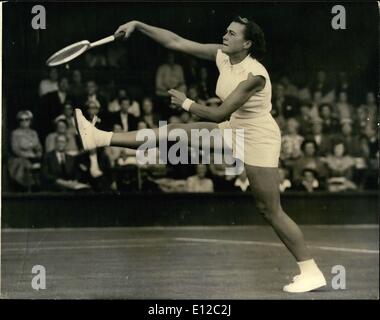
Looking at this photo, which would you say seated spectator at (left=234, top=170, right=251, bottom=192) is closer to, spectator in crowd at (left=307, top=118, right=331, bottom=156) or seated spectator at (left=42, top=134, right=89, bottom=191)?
spectator in crowd at (left=307, top=118, right=331, bottom=156)

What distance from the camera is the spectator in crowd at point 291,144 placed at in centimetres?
1269

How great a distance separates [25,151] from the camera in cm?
1241

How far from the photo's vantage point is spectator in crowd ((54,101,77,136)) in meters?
12.4

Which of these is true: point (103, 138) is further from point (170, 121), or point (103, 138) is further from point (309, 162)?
point (309, 162)

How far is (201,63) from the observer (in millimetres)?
12922

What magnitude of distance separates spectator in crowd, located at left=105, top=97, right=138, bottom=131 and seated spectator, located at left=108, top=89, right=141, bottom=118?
5 centimetres

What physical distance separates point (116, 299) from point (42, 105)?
5931 mm

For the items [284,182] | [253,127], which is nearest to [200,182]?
[284,182]

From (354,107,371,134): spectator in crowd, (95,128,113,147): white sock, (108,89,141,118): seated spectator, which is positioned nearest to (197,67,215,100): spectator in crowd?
(108,89,141,118): seated spectator

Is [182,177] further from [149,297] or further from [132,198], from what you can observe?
[149,297]

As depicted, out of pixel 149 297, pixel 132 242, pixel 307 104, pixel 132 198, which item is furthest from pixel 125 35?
pixel 307 104

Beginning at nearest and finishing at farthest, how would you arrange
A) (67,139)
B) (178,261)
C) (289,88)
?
(178,261)
(67,139)
(289,88)

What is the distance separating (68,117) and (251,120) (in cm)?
546

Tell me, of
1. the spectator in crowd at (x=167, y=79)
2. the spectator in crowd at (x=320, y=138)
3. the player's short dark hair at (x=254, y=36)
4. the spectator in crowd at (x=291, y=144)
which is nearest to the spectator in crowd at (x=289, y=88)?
the spectator in crowd at (x=291, y=144)
